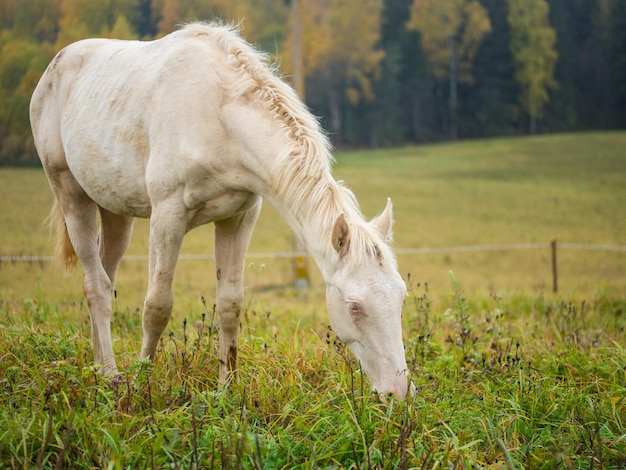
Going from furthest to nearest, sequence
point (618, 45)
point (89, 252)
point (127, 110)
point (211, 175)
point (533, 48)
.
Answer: point (533, 48), point (618, 45), point (89, 252), point (127, 110), point (211, 175)

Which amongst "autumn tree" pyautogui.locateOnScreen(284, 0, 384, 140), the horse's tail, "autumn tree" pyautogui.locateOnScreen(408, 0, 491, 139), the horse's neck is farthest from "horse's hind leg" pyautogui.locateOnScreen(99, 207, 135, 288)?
"autumn tree" pyautogui.locateOnScreen(408, 0, 491, 139)

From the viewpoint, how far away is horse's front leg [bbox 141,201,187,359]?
144 inches

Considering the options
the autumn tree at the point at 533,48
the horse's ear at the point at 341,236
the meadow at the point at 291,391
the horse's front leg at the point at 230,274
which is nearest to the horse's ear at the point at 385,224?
the horse's ear at the point at 341,236

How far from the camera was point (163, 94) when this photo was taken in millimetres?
3756

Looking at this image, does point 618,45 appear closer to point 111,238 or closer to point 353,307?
point 111,238

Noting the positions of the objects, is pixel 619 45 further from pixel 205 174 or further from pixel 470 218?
pixel 205 174

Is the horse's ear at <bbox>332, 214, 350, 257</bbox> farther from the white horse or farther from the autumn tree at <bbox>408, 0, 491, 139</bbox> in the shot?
the autumn tree at <bbox>408, 0, 491, 139</bbox>

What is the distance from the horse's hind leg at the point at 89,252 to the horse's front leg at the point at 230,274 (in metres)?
0.84

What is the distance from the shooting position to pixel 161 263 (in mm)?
3750

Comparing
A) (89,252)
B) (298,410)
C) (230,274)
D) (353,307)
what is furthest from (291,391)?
(89,252)

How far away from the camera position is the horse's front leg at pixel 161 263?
12.0 feet

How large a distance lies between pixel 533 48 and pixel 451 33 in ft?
9.11

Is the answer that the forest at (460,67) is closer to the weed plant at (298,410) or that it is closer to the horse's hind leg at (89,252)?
the horse's hind leg at (89,252)

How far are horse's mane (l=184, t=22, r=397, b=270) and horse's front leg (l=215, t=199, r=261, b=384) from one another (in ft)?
2.20
